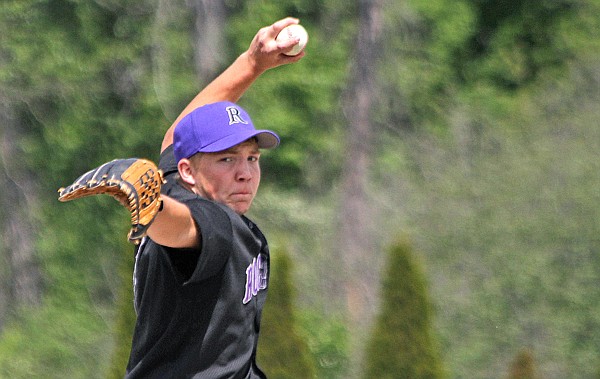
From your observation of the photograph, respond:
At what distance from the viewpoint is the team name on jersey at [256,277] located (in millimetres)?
3740

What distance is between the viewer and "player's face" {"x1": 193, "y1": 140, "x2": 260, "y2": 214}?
3668 millimetres

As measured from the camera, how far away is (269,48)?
174 inches

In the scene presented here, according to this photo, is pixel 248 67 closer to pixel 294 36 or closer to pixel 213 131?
pixel 294 36

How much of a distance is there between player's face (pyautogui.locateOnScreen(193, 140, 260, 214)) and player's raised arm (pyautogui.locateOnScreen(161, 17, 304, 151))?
29.2 inches

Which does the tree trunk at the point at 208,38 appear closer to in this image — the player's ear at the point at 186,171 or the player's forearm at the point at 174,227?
the player's ear at the point at 186,171

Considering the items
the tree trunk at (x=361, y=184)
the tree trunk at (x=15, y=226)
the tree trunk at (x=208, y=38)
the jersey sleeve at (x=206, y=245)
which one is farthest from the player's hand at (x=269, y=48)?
the tree trunk at (x=15, y=226)

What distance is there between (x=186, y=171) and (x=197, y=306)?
428 mm

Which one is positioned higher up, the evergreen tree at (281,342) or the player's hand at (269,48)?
the player's hand at (269,48)

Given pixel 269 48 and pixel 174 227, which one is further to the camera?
pixel 269 48

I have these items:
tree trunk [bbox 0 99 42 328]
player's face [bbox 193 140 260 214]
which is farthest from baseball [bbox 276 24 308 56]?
tree trunk [bbox 0 99 42 328]

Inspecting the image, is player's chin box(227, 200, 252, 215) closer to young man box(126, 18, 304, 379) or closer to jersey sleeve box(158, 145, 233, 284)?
young man box(126, 18, 304, 379)

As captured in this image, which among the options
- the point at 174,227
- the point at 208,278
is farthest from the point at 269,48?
the point at 174,227

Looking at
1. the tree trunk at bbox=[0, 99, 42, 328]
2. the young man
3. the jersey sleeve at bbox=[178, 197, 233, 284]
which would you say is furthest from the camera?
the tree trunk at bbox=[0, 99, 42, 328]

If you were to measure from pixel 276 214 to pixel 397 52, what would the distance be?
153 inches
